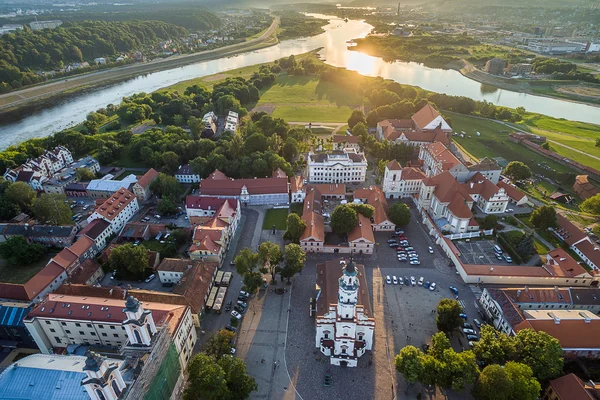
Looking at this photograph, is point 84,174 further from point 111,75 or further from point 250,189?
point 111,75

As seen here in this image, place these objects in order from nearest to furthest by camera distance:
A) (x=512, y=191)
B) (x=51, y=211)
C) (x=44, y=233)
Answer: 1. (x=44, y=233)
2. (x=51, y=211)
3. (x=512, y=191)

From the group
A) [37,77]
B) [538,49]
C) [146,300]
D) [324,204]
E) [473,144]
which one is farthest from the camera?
[538,49]

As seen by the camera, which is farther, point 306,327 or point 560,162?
point 560,162

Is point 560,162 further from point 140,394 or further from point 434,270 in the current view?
point 140,394

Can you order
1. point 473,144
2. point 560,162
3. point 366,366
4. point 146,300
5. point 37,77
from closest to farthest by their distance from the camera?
1. point 366,366
2. point 146,300
3. point 560,162
4. point 473,144
5. point 37,77

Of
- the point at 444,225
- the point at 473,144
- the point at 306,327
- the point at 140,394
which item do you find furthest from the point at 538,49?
the point at 140,394

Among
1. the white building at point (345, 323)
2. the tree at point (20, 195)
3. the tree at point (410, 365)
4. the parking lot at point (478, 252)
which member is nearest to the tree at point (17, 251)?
the tree at point (20, 195)

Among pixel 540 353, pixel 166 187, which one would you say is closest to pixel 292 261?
pixel 540 353
